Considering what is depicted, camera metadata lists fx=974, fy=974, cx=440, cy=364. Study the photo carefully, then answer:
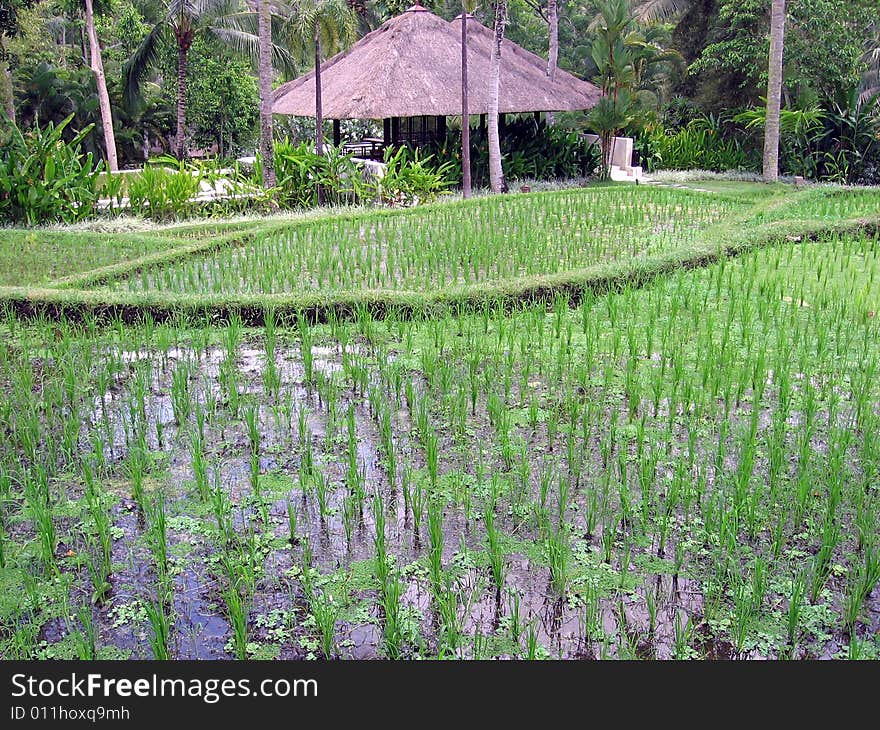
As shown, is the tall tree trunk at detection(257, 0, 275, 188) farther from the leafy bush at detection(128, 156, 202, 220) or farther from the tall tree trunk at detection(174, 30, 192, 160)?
the tall tree trunk at detection(174, 30, 192, 160)

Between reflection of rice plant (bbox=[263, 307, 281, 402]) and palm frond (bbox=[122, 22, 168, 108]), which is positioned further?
palm frond (bbox=[122, 22, 168, 108])

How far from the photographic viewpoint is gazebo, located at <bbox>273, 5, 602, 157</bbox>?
14000 millimetres

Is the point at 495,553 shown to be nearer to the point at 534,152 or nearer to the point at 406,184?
the point at 406,184

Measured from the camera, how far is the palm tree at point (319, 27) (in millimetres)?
13523

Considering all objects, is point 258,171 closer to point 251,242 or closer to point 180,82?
point 251,242

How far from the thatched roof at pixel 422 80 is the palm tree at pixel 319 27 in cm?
51

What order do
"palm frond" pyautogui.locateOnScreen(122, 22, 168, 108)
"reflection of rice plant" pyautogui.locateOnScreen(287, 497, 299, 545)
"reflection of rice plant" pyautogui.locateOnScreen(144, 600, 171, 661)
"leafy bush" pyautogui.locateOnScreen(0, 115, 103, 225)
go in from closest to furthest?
"reflection of rice plant" pyautogui.locateOnScreen(144, 600, 171, 661)
"reflection of rice plant" pyautogui.locateOnScreen(287, 497, 299, 545)
"leafy bush" pyautogui.locateOnScreen(0, 115, 103, 225)
"palm frond" pyautogui.locateOnScreen(122, 22, 168, 108)

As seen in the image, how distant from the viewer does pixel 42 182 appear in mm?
10352

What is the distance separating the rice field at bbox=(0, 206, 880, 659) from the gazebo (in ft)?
28.6

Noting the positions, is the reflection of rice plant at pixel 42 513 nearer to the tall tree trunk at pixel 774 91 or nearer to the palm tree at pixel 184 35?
the tall tree trunk at pixel 774 91

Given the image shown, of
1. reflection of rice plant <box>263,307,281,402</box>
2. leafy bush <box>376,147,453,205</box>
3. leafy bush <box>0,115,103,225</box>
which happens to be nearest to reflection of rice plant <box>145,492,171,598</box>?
reflection of rice plant <box>263,307,281,402</box>

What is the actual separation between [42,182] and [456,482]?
329 inches

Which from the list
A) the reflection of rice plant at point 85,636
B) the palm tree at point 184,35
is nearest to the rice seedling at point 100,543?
the reflection of rice plant at point 85,636

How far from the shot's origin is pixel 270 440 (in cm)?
412
